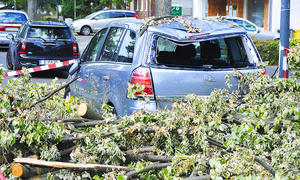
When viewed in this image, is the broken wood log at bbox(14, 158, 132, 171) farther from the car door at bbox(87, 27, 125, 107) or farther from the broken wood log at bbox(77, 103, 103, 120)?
the car door at bbox(87, 27, 125, 107)

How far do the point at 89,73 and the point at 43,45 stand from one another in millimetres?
7821

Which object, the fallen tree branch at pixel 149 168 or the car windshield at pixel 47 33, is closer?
the fallen tree branch at pixel 149 168

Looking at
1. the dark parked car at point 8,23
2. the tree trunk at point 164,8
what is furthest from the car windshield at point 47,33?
the dark parked car at point 8,23

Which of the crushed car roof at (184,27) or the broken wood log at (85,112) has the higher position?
the crushed car roof at (184,27)

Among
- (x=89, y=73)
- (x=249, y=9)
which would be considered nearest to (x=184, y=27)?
(x=89, y=73)

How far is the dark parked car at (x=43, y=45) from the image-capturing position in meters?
14.9

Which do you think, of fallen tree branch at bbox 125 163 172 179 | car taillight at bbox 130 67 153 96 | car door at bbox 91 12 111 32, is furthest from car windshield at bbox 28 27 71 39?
car door at bbox 91 12 111 32

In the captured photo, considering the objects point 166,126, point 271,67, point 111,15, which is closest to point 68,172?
point 166,126

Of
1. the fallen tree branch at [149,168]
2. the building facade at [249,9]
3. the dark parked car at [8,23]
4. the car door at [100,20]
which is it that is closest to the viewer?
the fallen tree branch at [149,168]

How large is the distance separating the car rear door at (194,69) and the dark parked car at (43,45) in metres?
8.96

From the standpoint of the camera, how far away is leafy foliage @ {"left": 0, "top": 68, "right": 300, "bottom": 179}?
3.56m

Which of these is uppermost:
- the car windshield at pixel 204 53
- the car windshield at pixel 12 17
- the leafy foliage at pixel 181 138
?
the car windshield at pixel 12 17

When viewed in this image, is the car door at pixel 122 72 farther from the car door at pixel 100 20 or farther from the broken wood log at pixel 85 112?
the car door at pixel 100 20

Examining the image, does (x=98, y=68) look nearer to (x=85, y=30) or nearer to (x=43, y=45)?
(x=43, y=45)
